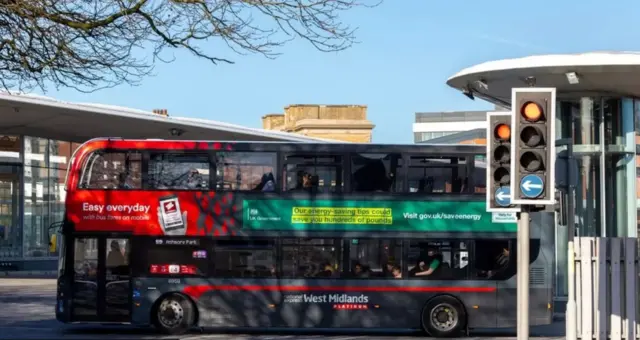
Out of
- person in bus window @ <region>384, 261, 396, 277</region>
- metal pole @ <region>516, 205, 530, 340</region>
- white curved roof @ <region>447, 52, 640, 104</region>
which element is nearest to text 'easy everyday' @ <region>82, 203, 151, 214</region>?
person in bus window @ <region>384, 261, 396, 277</region>

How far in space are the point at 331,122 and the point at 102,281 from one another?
5738cm

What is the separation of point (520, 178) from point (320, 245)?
11638 mm

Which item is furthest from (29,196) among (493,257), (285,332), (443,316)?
Answer: (493,257)

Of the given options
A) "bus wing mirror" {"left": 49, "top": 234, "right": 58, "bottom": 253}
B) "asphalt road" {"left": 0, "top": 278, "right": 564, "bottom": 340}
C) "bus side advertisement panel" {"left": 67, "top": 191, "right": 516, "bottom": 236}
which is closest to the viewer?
"asphalt road" {"left": 0, "top": 278, "right": 564, "bottom": 340}

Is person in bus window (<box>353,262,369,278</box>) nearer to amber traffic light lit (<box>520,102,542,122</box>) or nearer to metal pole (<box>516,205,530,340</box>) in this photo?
metal pole (<box>516,205,530,340</box>)

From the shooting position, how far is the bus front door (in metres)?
21.5

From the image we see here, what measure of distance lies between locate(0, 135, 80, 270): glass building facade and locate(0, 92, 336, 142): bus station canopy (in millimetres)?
986

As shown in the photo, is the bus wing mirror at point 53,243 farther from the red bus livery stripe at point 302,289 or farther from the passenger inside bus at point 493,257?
the passenger inside bus at point 493,257

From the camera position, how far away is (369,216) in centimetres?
2150

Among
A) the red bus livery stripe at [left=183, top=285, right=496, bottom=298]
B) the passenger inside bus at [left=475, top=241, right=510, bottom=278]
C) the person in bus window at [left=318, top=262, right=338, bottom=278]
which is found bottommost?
the red bus livery stripe at [left=183, top=285, right=496, bottom=298]

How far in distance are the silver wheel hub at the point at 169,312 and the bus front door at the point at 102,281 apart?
24.6 inches

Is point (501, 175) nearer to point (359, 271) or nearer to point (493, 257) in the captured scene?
point (493, 257)

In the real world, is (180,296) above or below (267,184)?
below

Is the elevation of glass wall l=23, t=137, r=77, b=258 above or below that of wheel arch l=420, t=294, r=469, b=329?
above
